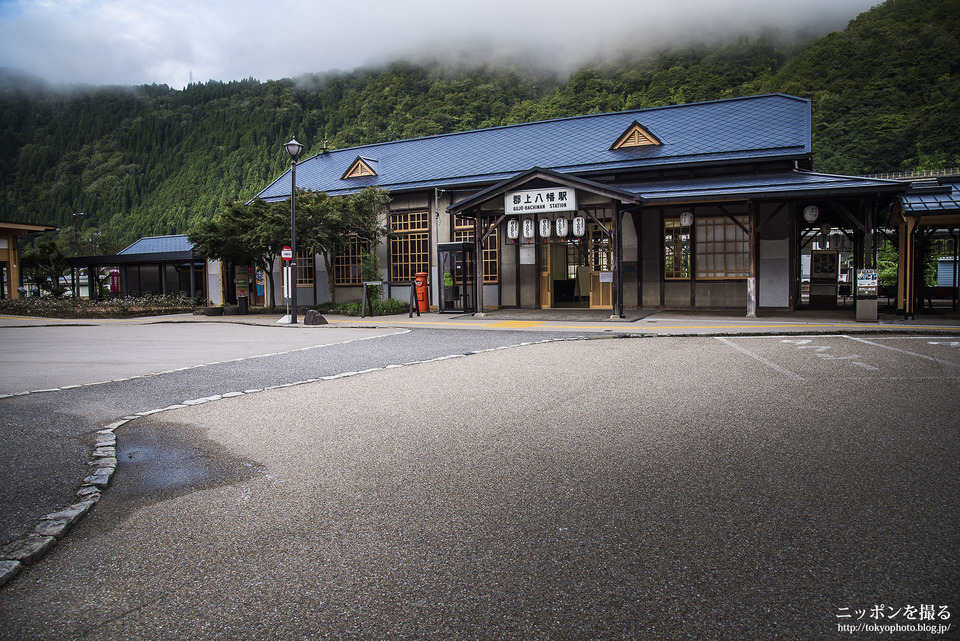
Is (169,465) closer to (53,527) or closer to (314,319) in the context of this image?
(53,527)

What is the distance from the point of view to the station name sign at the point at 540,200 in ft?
57.8

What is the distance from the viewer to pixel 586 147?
2291 centimetres

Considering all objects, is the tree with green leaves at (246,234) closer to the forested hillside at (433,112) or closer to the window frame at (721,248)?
the forested hillside at (433,112)

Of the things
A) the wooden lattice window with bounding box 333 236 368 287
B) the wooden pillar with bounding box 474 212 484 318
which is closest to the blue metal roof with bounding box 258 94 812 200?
the wooden lattice window with bounding box 333 236 368 287

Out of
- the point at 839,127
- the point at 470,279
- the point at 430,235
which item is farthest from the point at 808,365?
the point at 839,127

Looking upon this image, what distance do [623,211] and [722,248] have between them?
3.67 m

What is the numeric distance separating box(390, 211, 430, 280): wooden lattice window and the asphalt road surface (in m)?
17.2

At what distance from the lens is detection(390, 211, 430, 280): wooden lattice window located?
917 inches

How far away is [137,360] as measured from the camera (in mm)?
10297

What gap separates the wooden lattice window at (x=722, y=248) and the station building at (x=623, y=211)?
0.03m

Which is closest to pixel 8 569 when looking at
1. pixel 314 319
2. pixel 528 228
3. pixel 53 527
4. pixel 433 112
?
pixel 53 527

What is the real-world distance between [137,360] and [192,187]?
7209 cm

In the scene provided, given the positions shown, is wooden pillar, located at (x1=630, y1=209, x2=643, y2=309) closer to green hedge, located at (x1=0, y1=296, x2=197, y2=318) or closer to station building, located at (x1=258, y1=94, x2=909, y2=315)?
station building, located at (x1=258, y1=94, x2=909, y2=315)

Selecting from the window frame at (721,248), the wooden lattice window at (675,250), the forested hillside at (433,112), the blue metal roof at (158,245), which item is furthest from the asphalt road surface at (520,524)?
the blue metal roof at (158,245)
